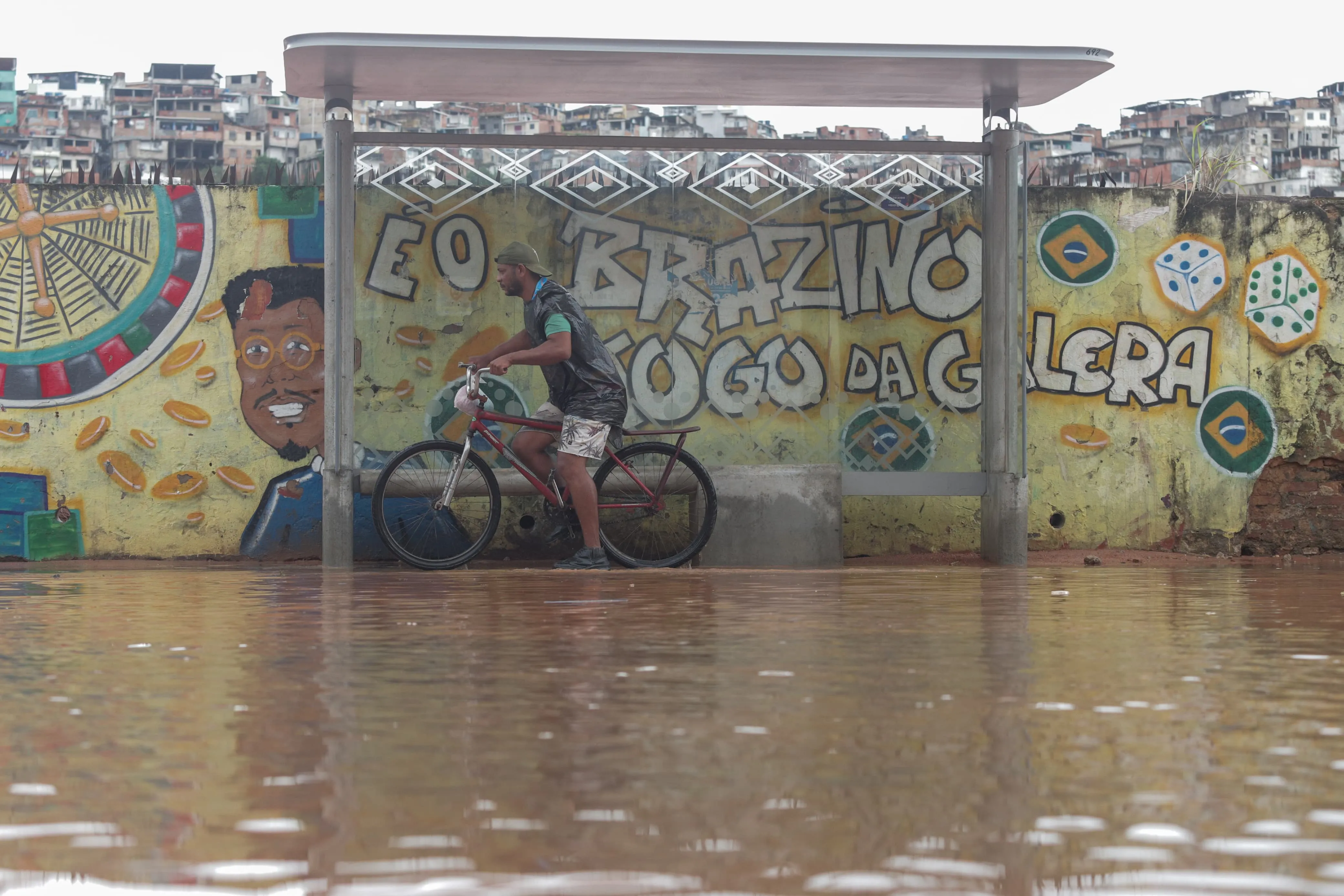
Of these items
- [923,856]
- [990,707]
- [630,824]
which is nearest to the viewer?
[923,856]

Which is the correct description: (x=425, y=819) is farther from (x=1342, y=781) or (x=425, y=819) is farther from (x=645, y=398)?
(x=645, y=398)

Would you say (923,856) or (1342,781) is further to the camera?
(1342,781)

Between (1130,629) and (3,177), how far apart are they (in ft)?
25.6

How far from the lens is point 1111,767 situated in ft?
8.23

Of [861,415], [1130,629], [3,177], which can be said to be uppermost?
[3,177]

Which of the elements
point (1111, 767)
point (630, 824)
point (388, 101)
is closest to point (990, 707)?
point (1111, 767)

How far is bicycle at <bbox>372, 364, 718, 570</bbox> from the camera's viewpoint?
27.2 feet

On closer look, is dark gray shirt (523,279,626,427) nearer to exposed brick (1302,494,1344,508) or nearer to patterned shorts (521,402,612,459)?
patterned shorts (521,402,612,459)

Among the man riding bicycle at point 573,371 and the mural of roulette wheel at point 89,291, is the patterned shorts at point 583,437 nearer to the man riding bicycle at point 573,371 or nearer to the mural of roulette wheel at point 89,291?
the man riding bicycle at point 573,371

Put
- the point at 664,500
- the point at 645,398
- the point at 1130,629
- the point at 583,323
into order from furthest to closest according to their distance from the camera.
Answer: the point at 645,398 → the point at 664,500 → the point at 583,323 → the point at 1130,629

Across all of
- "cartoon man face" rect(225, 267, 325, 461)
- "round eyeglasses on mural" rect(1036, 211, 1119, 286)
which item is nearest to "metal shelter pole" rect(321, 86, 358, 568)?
"cartoon man face" rect(225, 267, 325, 461)

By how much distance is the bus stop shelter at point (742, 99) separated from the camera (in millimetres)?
8094

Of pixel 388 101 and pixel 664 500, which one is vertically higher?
pixel 388 101

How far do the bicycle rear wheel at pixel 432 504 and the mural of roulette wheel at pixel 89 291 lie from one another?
196 cm
